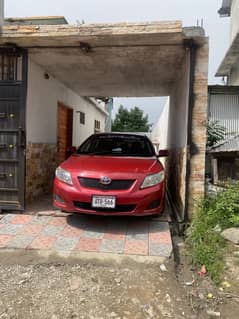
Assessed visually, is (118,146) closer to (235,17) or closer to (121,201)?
(121,201)

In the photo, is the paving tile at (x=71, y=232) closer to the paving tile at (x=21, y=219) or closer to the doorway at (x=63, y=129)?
the paving tile at (x=21, y=219)

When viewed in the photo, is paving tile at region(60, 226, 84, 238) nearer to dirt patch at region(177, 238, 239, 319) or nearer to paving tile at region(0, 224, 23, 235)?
paving tile at region(0, 224, 23, 235)

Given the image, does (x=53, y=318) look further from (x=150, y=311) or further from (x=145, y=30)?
(x=145, y=30)

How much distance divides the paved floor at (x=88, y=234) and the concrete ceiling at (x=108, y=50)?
2837 mm

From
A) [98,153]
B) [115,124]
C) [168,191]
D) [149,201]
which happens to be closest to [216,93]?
[168,191]

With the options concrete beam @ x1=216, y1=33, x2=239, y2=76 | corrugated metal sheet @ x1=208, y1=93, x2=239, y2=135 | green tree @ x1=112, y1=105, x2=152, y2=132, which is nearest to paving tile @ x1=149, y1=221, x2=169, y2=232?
corrugated metal sheet @ x1=208, y1=93, x2=239, y2=135

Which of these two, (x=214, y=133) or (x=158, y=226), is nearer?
(x=158, y=226)

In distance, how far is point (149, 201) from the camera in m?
4.02

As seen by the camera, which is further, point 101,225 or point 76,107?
point 76,107

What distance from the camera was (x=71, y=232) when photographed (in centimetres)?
404

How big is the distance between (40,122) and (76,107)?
321cm

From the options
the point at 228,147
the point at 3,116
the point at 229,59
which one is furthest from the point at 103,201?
the point at 229,59

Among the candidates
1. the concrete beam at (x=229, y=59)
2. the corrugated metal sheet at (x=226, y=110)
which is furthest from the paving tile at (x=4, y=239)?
the concrete beam at (x=229, y=59)

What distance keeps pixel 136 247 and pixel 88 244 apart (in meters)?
0.64
